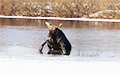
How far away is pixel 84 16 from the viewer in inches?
1469

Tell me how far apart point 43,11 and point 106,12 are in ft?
24.9

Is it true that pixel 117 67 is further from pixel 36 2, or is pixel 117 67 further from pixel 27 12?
pixel 36 2

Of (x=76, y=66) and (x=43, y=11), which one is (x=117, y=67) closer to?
(x=76, y=66)

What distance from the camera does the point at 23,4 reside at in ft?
131

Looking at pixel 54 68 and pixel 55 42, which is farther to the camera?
pixel 55 42

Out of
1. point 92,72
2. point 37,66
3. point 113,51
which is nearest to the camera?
point 92,72

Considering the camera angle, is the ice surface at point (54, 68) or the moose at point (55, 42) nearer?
the ice surface at point (54, 68)

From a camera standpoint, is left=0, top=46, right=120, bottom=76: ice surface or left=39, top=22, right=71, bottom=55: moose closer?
left=0, top=46, right=120, bottom=76: ice surface

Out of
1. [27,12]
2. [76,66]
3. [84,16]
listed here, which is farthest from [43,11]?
[76,66]

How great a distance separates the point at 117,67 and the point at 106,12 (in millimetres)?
31662

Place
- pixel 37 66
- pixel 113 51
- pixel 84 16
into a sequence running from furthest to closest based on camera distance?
pixel 84 16 → pixel 113 51 → pixel 37 66

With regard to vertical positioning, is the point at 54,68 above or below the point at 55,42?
above

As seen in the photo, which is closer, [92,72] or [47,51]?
[92,72]

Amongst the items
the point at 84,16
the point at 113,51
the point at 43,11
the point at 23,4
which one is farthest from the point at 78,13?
→ the point at 113,51
